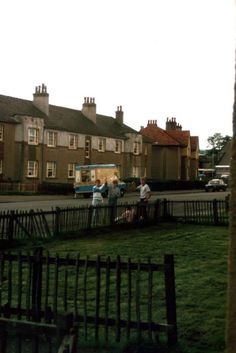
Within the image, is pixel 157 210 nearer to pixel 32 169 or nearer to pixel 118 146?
pixel 32 169

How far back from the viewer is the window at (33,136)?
52.5 meters

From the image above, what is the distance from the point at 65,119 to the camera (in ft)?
194

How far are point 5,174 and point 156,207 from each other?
3138cm

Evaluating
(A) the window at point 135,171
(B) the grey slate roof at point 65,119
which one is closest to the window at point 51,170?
(B) the grey slate roof at point 65,119

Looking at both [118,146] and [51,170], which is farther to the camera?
[118,146]

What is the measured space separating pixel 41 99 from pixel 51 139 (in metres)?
4.26

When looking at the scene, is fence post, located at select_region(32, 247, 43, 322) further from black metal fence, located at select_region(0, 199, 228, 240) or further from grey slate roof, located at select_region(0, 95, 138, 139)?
grey slate roof, located at select_region(0, 95, 138, 139)

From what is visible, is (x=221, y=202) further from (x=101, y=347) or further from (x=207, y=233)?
(x=101, y=347)

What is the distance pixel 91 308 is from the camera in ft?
27.3

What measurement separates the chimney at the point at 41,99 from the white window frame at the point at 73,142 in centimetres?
386

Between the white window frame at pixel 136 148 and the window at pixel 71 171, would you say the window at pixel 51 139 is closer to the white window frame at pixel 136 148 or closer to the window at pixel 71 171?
the window at pixel 71 171

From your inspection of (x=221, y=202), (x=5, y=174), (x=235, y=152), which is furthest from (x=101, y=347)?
(x=5, y=174)

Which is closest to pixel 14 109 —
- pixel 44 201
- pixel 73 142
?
pixel 73 142

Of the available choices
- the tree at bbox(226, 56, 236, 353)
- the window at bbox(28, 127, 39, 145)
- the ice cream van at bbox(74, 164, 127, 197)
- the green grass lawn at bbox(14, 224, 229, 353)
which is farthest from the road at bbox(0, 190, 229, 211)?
the tree at bbox(226, 56, 236, 353)
